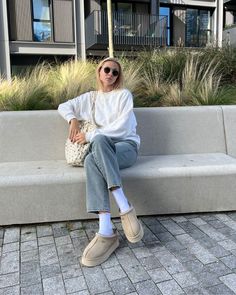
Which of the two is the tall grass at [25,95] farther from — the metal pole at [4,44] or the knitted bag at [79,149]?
the metal pole at [4,44]

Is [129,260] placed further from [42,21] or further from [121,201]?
[42,21]

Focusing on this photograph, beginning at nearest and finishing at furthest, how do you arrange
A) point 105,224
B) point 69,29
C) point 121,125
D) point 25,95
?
point 105,224, point 121,125, point 25,95, point 69,29

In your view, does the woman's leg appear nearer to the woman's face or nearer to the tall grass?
the woman's face

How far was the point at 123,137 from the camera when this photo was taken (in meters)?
3.25

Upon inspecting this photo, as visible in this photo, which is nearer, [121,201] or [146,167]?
[121,201]

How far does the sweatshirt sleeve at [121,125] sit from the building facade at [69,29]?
13650 mm

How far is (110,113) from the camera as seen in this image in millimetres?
3340

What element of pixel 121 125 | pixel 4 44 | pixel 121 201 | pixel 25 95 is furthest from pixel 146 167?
pixel 4 44

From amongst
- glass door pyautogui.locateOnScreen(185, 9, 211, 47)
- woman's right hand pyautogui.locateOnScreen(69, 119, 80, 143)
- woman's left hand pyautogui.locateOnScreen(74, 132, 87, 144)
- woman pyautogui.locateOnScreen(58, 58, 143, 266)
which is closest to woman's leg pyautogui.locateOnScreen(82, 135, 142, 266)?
woman pyautogui.locateOnScreen(58, 58, 143, 266)

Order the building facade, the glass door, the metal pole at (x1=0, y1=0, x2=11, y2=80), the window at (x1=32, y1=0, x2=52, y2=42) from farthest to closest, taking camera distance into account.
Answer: the glass door, the window at (x1=32, y1=0, x2=52, y2=42), the building facade, the metal pole at (x1=0, y1=0, x2=11, y2=80)

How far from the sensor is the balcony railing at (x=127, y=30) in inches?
681

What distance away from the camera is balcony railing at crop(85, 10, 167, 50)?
17.3m

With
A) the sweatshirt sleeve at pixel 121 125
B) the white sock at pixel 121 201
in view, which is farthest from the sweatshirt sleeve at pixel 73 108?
the white sock at pixel 121 201

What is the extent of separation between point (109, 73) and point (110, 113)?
39 cm
